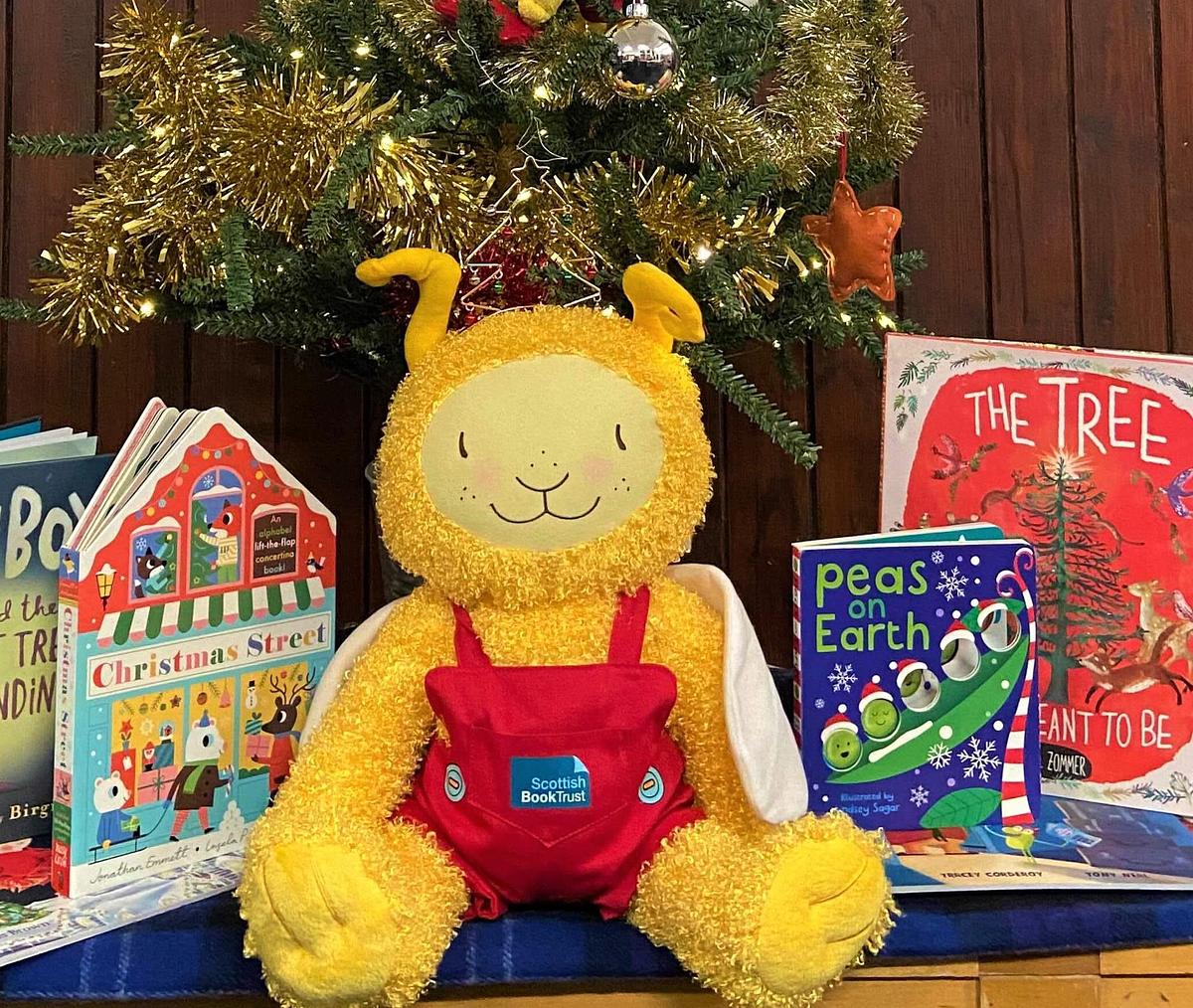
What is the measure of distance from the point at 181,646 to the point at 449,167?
0.41 m

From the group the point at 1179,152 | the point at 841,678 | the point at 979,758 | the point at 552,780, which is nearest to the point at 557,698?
the point at 552,780

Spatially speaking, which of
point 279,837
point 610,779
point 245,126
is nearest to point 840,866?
point 610,779

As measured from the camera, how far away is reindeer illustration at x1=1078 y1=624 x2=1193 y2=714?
89 centimetres

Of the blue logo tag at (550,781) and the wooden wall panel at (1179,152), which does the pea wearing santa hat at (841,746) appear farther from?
the wooden wall panel at (1179,152)

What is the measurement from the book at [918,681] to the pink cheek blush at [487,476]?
28cm

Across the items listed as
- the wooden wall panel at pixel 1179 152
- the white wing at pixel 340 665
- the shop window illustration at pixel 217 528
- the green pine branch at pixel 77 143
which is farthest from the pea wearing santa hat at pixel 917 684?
the green pine branch at pixel 77 143

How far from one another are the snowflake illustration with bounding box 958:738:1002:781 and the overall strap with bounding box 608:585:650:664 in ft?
0.99

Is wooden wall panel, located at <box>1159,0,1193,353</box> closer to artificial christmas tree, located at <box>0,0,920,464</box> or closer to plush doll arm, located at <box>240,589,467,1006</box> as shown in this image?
artificial christmas tree, located at <box>0,0,920,464</box>

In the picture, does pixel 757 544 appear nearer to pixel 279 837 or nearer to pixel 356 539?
pixel 356 539

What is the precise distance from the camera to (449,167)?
2.63 feet

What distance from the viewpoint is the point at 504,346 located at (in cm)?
74

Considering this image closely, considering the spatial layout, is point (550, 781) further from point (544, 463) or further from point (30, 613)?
point (30, 613)

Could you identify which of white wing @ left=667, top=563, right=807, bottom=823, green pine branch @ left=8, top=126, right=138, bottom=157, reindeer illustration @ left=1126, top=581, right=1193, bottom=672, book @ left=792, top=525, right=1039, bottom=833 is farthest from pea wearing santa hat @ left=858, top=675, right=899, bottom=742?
green pine branch @ left=8, top=126, right=138, bottom=157

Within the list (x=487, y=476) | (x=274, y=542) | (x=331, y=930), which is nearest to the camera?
(x=331, y=930)
